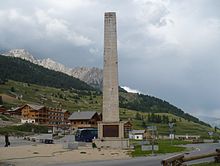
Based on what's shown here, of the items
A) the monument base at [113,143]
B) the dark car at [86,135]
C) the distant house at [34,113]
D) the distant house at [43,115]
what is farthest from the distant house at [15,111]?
the monument base at [113,143]

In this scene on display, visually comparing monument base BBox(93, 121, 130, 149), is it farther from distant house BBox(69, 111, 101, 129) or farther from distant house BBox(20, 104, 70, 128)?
distant house BBox(20, 104, 70, 128)

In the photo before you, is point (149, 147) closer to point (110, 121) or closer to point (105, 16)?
point (110, 121)

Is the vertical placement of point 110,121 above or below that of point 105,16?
below

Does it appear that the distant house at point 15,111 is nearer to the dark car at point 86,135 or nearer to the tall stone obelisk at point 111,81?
the dark car at point 86,135

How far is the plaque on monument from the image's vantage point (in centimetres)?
4937

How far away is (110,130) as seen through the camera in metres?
49.7

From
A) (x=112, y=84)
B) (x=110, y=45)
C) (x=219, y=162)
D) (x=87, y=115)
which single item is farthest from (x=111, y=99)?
(x=87, y=115)

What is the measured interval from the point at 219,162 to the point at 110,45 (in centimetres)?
2853

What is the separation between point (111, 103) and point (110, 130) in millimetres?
3241

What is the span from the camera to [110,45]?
49750 mm

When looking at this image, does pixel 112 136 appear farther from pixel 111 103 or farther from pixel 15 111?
pixel 15 111

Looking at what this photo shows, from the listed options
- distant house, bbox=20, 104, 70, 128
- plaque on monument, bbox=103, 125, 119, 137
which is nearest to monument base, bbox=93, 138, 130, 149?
plaque on monument, bbox=103, 125, 119, 137

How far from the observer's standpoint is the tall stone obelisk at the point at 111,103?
49188mm

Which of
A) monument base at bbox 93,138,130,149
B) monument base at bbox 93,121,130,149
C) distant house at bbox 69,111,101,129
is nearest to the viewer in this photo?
monument base at bbox 93,121,130,149
